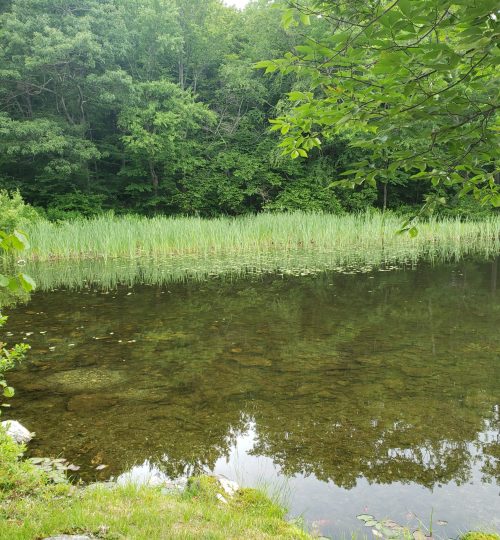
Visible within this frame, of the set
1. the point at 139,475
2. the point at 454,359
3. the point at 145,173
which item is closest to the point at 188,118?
the point at 145,173

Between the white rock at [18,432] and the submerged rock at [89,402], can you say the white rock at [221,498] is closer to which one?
the white rock at [18,432]

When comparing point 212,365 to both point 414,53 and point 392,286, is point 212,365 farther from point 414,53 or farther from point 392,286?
point 392,286

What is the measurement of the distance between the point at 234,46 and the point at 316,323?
68.3ft

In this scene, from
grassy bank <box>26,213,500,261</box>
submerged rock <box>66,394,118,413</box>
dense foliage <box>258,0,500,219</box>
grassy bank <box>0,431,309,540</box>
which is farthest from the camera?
grassy bank <box>26,213,500,261</box>

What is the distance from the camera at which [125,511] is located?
2.31 m

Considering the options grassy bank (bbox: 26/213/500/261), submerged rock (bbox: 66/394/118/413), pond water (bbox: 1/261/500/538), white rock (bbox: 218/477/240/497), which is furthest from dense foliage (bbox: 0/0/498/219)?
white rock (bbox: 218/477/240/497)

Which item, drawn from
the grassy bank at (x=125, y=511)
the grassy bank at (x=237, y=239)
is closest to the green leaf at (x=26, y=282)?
the grassy bank at (x=125, y=511)

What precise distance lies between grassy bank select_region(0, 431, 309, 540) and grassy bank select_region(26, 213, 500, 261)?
10090 millimetres

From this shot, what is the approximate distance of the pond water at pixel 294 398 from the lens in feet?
9.48

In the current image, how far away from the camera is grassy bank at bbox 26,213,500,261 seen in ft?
40.7

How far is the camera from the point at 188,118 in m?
19.8

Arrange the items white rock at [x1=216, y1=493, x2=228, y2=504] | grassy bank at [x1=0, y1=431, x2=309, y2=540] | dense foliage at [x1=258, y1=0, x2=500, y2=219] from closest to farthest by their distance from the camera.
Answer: dense foliage at [x1=258, y1=0, x2=500, y2=219]
grassy bank at [x1=0, y1=431, x2=309, y2=540]
white rock at [x1=216, y1=493, x2=228, y2=504]

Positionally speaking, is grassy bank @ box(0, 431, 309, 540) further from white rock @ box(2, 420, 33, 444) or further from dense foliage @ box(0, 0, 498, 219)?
dense foliage @ box(0, 0, 498, 219)

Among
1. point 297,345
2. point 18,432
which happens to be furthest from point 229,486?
point 297,345
